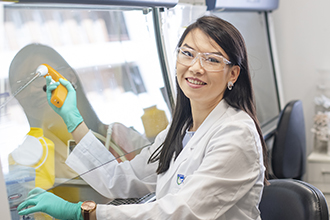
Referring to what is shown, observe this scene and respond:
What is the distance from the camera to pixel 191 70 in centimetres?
110

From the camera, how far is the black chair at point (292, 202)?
109 centimetres

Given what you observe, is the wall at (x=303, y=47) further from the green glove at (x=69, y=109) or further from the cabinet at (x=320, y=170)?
the green glove at (x=69, y=109)

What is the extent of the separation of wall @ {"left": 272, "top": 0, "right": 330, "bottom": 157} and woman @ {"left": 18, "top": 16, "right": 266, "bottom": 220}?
179cm

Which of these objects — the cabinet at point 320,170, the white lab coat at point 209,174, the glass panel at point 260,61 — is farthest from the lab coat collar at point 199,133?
the cabinet at point 320,170

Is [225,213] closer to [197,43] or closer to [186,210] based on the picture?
[186,210]

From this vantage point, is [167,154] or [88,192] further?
[167,154]

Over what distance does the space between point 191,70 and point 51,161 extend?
53 cm

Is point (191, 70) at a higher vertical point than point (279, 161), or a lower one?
higher

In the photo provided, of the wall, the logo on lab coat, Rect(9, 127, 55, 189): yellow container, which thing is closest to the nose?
the logo on lab coat

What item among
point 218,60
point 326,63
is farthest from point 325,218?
point 326,63

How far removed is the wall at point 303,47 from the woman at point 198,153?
1791 mm

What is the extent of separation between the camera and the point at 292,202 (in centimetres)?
116

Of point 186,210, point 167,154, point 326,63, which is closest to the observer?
point 186,210

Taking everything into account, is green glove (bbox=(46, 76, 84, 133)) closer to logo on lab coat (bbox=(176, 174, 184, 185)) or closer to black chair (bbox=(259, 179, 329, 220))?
logo on lab coat (bbox=(176, 174, 184, 185))
